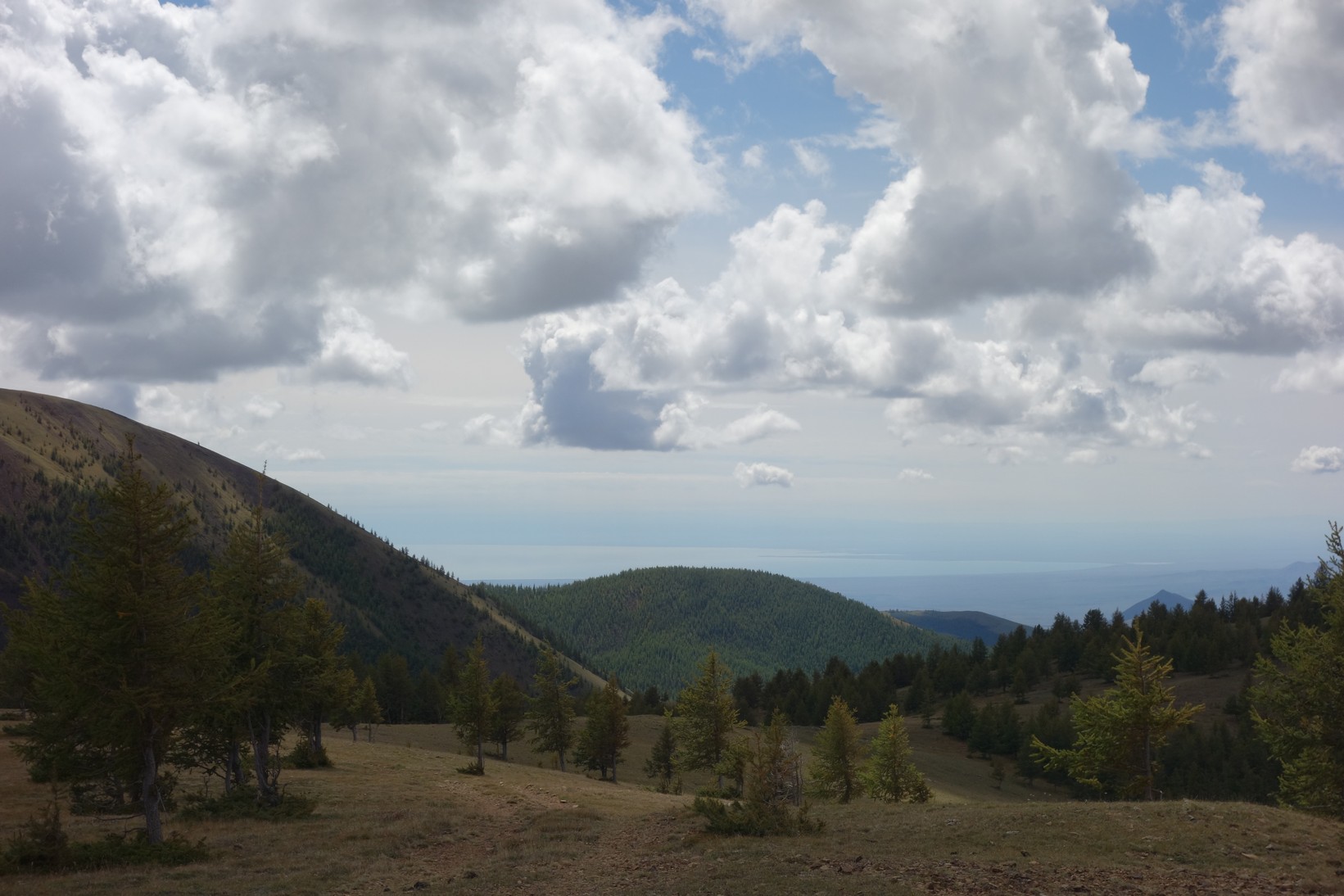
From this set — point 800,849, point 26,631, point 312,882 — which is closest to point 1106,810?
point 800,849

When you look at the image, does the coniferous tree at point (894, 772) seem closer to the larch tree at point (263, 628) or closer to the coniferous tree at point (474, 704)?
the coniferous tree at point (474, 704)

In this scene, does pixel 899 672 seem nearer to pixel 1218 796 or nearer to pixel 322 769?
pixel 1218 796

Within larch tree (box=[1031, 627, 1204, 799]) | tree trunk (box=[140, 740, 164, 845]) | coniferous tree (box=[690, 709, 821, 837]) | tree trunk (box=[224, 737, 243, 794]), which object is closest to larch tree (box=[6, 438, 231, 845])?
tree trunk (box=[140, 740, 164, 845])

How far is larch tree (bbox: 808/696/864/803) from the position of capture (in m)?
53.5

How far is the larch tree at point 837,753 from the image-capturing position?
2106 inches

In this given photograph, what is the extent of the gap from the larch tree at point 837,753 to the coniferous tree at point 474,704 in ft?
72.7

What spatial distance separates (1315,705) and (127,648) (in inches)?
1461

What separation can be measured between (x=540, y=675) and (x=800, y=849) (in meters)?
52.4

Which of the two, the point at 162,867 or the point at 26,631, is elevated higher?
the point at 26,631

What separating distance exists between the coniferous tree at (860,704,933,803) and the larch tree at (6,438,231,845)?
128ft

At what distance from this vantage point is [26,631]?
27094 millimetres

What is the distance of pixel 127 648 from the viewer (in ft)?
74.2

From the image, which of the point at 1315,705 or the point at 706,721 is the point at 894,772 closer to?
the point at 706,721

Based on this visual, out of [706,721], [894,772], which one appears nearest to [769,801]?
[894,772]
